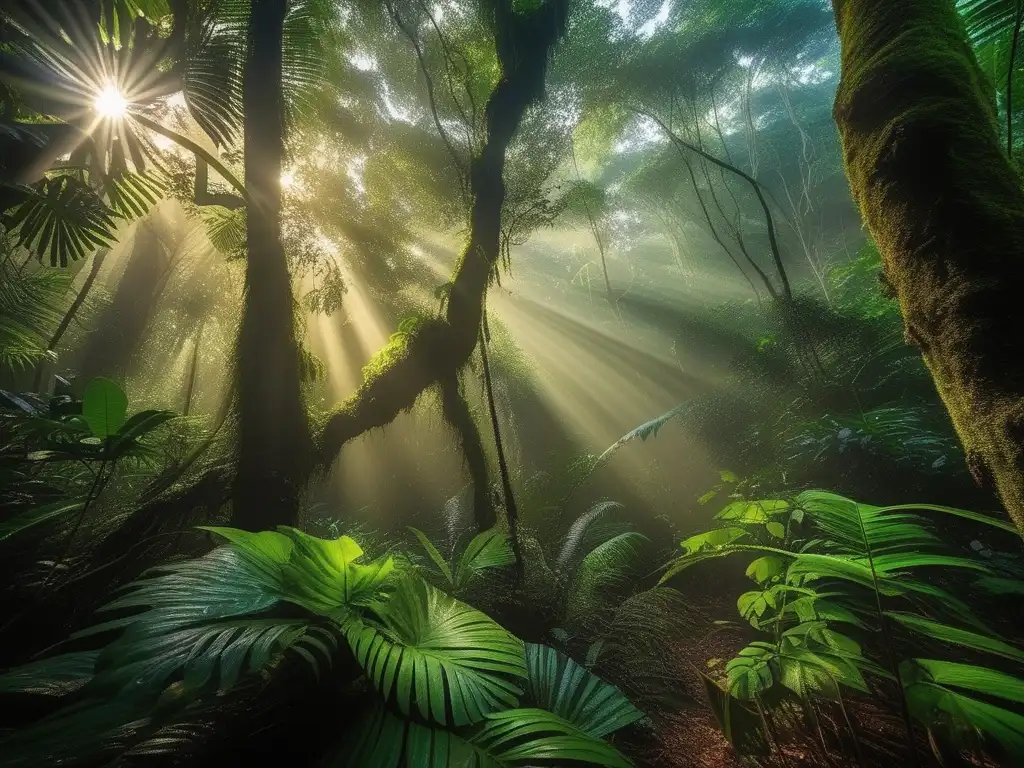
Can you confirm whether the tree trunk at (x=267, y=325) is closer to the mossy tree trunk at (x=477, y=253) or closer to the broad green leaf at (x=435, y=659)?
A: the mossy tree trunk at (x=477, y=253)

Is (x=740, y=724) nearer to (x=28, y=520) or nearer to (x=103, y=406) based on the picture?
(x=103, y=406)

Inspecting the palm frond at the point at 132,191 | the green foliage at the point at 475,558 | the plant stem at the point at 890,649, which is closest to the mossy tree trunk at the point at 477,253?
the green foliage at the point at 475,558

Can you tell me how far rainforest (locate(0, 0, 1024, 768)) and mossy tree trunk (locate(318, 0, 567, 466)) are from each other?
0.13 feet

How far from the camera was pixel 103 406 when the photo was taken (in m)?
1.82

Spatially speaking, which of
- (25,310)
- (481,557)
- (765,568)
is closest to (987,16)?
(765,568)

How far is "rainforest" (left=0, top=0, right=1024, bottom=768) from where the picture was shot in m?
1.05

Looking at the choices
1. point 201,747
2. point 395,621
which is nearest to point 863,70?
point 395,621

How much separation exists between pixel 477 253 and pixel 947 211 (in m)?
3.92

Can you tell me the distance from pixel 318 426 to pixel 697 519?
6.59 meters

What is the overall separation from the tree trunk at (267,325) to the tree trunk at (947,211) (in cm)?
357

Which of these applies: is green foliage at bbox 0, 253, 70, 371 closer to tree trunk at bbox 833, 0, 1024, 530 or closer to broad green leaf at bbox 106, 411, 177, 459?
broad green leaf at bbox 106, 411, 177, 459

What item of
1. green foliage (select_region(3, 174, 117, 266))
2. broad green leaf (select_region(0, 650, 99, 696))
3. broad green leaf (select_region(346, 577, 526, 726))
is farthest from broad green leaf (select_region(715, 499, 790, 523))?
green foliage (select_region(3, 174, 117, 266))

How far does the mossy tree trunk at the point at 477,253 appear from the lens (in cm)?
446

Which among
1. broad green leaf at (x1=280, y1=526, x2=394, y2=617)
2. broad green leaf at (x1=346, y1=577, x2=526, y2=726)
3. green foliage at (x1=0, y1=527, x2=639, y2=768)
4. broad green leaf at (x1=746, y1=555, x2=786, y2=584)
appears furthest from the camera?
broad green leaf at (x1=746, y1=555, x2=786, y2=584)
